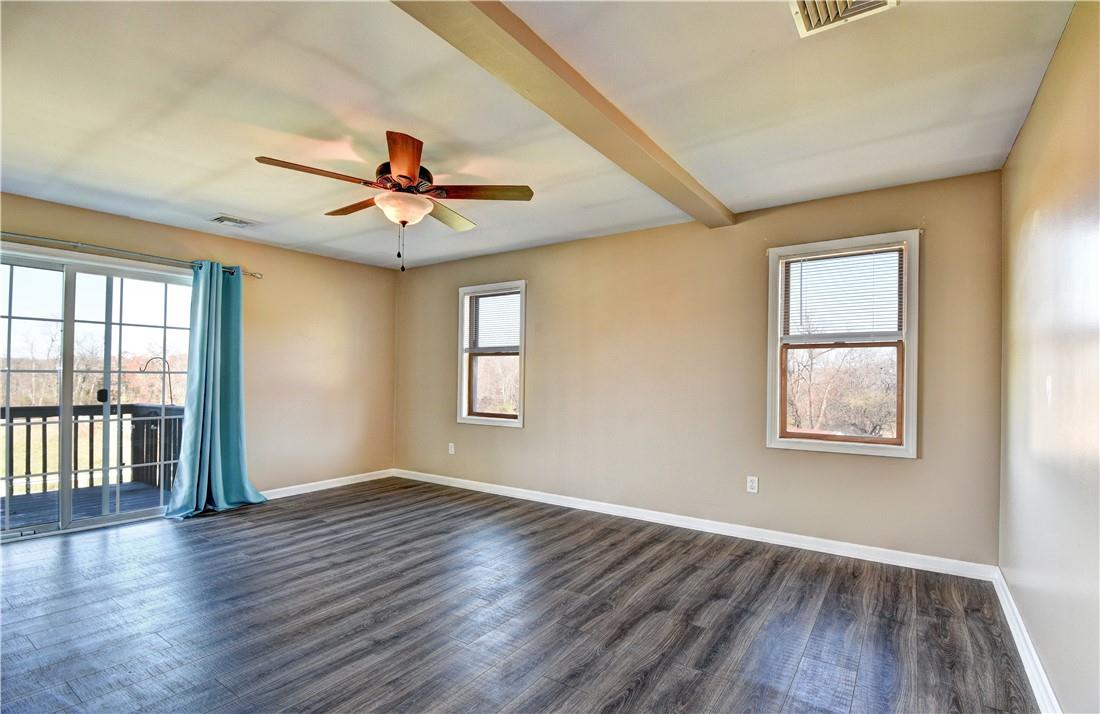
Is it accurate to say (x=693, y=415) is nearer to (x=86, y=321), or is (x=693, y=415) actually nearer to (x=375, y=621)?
(x=375, y=621)

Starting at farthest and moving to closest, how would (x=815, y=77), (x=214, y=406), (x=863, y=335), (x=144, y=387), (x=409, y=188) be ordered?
1. (x=214, y=406)
2. (x=144, y=387)
3. (x=863, y=335)
4. (x=409, y=188)
5. (x=815, y=77)

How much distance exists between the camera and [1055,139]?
2.11 m

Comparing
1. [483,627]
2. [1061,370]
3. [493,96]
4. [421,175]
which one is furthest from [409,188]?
[1061,370]

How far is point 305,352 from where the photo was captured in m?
5.72

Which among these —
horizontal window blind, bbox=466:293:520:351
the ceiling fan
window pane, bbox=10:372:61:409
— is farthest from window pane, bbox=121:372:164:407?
the ceiling fan

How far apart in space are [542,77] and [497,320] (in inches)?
149

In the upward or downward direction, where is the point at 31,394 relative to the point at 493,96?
downward

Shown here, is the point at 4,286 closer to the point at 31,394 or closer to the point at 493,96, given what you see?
the point at 31,394

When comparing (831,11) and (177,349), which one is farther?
(177,349)

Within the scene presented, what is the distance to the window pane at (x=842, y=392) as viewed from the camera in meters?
3.68

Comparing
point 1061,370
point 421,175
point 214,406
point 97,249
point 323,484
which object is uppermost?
point 421,175

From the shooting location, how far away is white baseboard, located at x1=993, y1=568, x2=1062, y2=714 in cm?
201

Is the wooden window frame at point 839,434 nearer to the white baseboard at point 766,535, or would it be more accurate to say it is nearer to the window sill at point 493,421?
the white baseboard at point 766,535

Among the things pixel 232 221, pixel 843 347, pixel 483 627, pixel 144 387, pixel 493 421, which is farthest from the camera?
pixel 493 421
